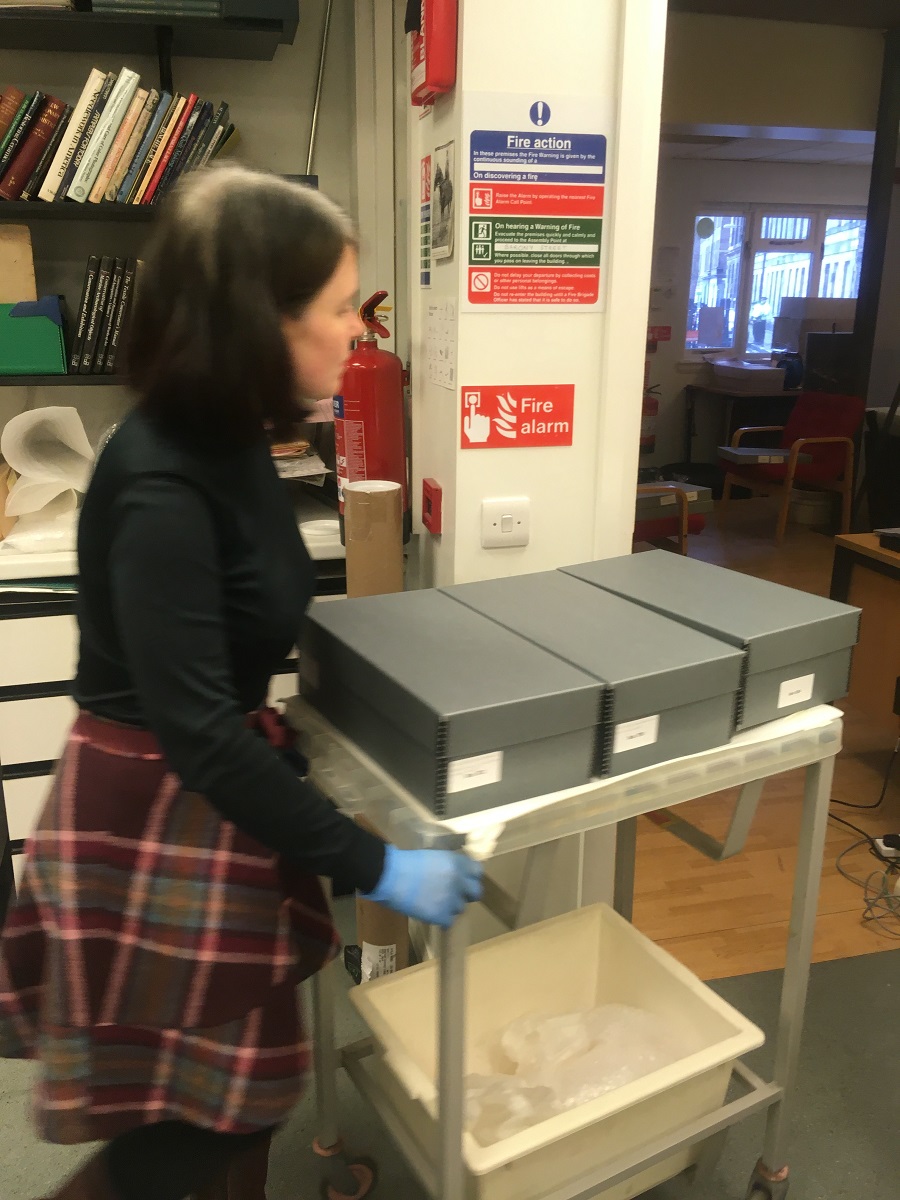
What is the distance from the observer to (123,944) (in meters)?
0.96

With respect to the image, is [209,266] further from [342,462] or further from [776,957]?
[776,957]

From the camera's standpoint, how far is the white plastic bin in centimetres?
115

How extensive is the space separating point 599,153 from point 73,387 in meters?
1.47

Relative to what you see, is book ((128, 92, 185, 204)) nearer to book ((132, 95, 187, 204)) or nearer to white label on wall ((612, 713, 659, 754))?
book ((132, 95, 187, 204))

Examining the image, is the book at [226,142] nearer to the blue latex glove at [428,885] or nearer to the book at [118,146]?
the book at [118,146]

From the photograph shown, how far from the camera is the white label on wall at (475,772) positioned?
950 mm

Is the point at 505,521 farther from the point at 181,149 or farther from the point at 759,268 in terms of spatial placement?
the point at 759,268

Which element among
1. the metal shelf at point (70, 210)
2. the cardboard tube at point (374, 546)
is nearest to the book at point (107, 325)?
the metal shelf at point (70, 210)

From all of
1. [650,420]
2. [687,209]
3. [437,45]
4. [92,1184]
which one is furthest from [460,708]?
[687,209]

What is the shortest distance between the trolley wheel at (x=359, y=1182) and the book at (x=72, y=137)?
1913mm

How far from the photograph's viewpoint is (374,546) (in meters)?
1.61

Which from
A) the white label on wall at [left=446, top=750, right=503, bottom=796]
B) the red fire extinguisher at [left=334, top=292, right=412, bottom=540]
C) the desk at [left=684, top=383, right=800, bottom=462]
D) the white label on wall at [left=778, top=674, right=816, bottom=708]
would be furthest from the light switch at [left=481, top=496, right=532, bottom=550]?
the desk at [left=684, top=383, right=800, bottom=462]

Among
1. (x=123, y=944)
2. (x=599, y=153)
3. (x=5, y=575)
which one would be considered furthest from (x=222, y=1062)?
(x=599, y=153)

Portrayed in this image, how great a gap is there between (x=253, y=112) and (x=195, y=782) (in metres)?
1.98
